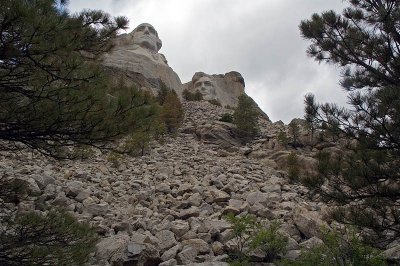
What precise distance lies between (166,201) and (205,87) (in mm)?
34964

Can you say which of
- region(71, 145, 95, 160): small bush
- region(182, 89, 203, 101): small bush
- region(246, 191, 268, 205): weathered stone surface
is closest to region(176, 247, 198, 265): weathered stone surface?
region(71, 145, 95, 160): small bush

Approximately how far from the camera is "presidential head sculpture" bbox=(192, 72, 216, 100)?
146 ft

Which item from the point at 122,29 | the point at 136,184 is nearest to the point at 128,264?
the point at 122,29

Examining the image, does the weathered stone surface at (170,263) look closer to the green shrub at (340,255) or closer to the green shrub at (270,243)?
the green shrub at (270,243)

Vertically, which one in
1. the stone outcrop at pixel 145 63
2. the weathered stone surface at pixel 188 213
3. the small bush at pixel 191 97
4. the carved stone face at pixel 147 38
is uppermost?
the carved stone face at pixel 147 38

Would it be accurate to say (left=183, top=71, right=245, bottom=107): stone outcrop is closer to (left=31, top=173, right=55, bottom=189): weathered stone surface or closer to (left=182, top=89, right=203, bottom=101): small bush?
(left=182, top=89, right=203, bottom=101): small bush

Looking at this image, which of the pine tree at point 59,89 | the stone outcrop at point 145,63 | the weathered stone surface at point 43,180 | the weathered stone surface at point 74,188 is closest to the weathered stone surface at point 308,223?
the pine tree at point 59,89

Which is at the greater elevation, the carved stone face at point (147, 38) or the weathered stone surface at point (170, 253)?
the carved stone face at point (147, 38)

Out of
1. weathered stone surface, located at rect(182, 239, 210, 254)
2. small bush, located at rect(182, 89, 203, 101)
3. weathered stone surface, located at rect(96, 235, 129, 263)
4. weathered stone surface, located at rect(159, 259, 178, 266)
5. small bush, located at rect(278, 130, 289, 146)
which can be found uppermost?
small bush, located at rect(182, 89, 203, 101)

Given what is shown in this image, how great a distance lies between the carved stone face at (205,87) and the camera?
4434 centimetres

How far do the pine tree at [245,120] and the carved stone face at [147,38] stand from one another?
2093cm

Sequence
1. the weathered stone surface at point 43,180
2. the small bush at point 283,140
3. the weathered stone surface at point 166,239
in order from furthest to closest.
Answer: the small bush at point 283,140
the weathered stone surface at point 43,180
the weathered stone surface at point 166,239

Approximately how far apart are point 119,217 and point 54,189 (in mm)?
1914

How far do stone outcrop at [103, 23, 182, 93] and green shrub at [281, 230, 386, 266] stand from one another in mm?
27051
